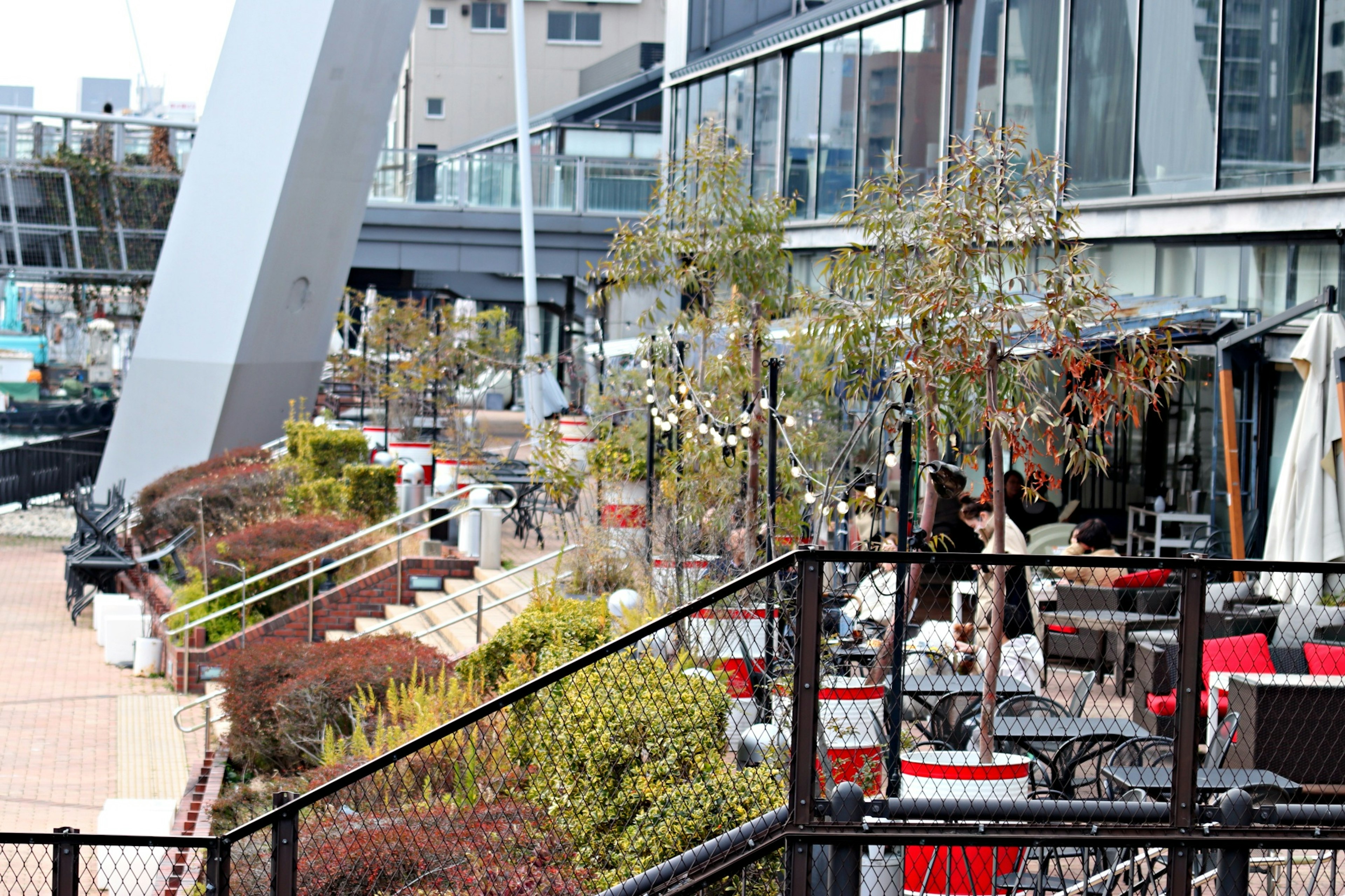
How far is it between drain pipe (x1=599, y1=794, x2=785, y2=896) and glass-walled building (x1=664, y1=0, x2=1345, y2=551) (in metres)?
4.05

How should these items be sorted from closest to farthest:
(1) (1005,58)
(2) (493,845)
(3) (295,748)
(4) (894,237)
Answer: (2) (493,845) → (4) (894,237) → (3) (295,748) → (1) (1005,58)

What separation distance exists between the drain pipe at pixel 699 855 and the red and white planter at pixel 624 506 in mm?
7666

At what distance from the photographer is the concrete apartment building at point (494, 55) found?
6544 centimetres

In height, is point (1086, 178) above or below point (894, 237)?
above

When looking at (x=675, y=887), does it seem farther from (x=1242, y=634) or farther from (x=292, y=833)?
(x=1242, y=634)

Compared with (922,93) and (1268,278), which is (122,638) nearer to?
(922,93)

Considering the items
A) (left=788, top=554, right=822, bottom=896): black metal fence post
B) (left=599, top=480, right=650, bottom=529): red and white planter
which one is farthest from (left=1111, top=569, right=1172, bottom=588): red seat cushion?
(left=788, top=554, right=822, bottom=896): black metal fence post

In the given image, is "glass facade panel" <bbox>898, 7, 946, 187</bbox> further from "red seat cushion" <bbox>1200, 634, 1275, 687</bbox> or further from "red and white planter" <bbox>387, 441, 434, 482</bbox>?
"red seat cushion" <bbox>1200, 634, 1275, 687</bbox>

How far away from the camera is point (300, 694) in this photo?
1074cm

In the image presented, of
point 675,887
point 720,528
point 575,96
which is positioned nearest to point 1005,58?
point 720,528

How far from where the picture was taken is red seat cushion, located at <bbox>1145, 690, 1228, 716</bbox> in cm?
739

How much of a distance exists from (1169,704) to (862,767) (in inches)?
89.3

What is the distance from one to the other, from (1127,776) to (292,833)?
3.43 meters

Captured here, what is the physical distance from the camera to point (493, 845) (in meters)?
6.45
